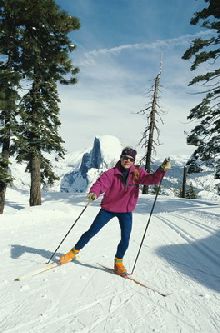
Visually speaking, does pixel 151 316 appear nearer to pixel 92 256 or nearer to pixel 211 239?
pixel 92 256

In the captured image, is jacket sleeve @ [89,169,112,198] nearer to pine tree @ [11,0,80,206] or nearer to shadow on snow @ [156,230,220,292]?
shadow on snow @ [156,230,220,292]

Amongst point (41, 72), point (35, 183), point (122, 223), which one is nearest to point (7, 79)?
point (41, 72)

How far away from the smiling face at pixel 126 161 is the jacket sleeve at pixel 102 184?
29 cm

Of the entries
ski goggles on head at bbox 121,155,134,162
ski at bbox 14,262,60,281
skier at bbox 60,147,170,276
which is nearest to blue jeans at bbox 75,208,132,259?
skier at bbox 60,147,170,276

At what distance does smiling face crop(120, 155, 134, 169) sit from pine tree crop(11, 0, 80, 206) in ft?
35.9

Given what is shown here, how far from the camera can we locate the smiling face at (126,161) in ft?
22.1

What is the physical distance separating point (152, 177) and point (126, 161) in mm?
545

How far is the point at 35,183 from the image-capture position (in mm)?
22422

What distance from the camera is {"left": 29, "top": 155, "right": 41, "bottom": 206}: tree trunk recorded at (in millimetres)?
22344

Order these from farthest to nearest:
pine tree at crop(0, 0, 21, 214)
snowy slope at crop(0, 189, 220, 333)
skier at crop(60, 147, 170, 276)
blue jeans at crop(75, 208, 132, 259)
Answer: pine tree at crop(0, 0, 21, 214)
blue jeans at crop(75, 208, 132, 259)
skier at crop(60, 147, 170, 276)
snowy slope at crop(0, 189, 220, 333)

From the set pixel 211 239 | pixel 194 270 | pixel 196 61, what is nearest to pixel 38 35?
pixel 196 61

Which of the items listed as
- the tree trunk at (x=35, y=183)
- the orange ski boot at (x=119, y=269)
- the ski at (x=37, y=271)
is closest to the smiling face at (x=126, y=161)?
the orange ski boot at (x=119, y=269)

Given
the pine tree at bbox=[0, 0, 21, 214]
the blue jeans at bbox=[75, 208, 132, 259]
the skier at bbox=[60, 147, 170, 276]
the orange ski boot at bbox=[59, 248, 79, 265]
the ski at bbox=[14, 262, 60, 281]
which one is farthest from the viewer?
the pine tree at bbox=[0, 0, 21, 214]

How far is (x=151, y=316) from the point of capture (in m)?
4.78
